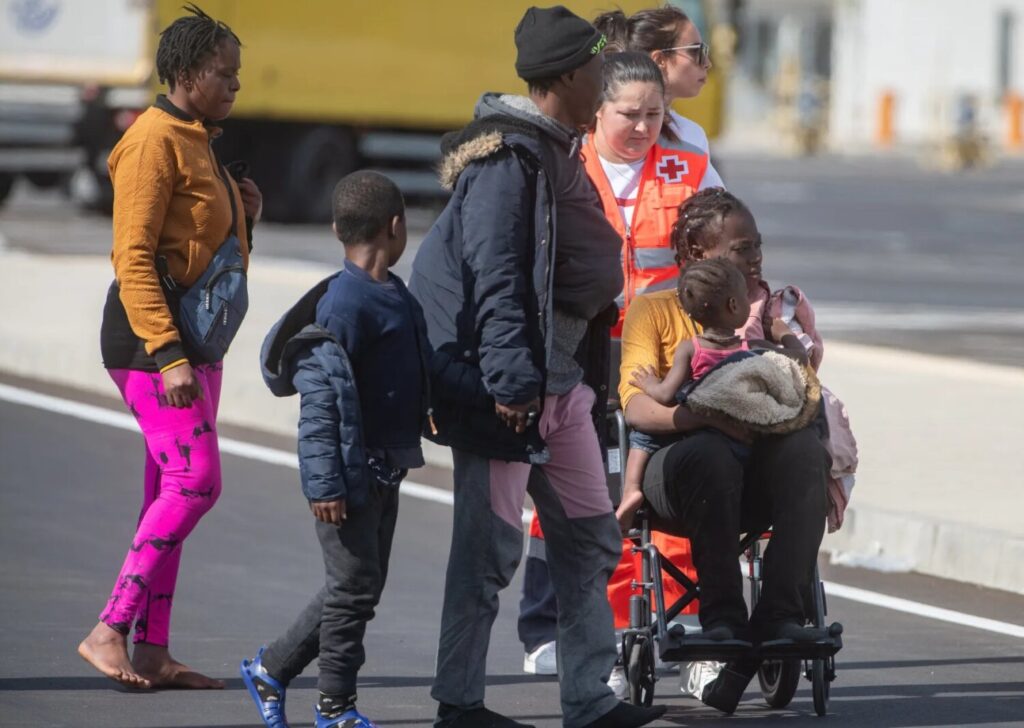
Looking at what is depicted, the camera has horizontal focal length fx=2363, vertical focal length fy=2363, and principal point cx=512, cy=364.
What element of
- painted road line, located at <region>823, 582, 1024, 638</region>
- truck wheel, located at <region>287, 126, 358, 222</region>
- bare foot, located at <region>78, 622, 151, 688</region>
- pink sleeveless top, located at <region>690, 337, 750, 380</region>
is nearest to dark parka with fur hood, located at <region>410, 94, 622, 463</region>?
pink sleeveless top, located at <region>690, 337, 750, 380</region>

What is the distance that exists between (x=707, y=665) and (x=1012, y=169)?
45.0 metres

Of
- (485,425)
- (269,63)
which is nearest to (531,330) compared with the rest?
(485,425)

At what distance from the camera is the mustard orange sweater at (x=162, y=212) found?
20.2 feet

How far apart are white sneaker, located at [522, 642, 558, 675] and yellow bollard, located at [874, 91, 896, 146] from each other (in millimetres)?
58193

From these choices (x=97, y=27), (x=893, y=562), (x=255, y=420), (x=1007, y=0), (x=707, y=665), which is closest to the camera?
(x=707, y=665)

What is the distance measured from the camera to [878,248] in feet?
83.5

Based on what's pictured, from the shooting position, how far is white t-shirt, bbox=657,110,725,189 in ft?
22.9

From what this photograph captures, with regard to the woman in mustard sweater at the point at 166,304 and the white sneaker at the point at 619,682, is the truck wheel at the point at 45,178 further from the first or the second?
the white sneaker at the point at 619,682

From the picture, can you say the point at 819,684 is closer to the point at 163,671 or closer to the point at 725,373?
the point at 725,373

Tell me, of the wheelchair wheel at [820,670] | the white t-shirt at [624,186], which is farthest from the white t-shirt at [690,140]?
the wheelchair wheel at [820,670]

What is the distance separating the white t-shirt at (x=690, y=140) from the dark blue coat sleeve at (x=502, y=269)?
56.0 inches

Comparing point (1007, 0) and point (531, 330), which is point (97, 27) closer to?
point (531, 330)

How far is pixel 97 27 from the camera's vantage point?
2541 centimetres

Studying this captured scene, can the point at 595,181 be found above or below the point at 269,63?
below
